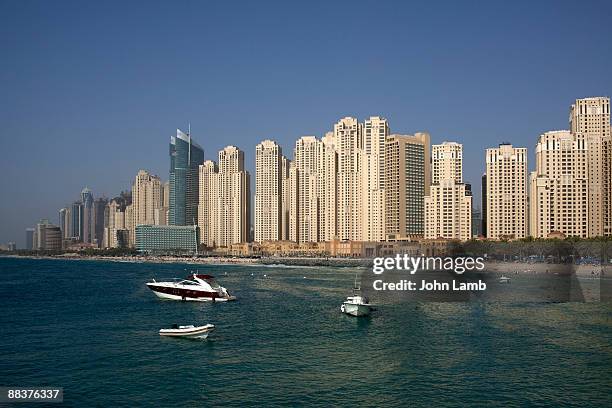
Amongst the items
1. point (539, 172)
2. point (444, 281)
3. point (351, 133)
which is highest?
point (351, 133)

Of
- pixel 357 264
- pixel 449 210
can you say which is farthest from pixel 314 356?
pixel 449 210

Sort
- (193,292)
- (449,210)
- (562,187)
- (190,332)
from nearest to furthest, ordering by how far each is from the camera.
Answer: (190,332) → (193,292) → (562,187) → (449,210)

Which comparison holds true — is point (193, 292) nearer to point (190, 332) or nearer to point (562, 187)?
point (190, 332)

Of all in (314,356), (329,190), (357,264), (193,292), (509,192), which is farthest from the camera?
(329,190)

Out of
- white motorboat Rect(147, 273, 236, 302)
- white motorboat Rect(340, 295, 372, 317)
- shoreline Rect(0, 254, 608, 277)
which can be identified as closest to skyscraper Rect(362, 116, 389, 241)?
shoreline Rect(0, 254, 608, 277)

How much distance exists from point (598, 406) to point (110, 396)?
2077 cm

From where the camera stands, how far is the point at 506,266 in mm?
124688

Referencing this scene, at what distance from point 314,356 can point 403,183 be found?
497 feet

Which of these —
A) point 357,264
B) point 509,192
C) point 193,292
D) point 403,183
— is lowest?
point 357,264

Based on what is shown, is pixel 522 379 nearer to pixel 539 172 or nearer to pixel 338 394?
pixel 338 394

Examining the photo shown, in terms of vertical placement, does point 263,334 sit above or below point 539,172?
below

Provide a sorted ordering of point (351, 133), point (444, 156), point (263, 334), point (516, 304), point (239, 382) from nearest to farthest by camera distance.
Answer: point (239, 382), point (263, 334), point (516, 304), point (444, 156), point (351, 133)

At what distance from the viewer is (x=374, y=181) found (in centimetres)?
18362

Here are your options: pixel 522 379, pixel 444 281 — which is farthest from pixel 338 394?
pixel 444 281
